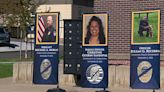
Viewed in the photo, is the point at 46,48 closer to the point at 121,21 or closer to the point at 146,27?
the point at 146,27

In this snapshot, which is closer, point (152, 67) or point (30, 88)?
point (152, 67)

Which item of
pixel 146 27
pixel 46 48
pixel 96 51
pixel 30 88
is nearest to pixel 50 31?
pixel 46 48

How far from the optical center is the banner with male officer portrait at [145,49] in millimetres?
11375

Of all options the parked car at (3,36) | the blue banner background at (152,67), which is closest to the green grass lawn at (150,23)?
the blue banner background at (152,67)

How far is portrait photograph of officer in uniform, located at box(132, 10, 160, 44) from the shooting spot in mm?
11344

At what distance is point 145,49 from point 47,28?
9.38 feet

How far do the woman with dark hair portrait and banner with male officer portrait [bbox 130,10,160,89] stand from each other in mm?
968

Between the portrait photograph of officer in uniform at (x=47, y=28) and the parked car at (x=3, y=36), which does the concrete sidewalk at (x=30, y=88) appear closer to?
the portrait photograph of officer in uniform at (x=47, y=28)

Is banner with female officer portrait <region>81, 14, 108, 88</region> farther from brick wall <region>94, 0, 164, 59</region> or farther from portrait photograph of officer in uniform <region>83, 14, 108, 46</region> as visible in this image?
brick wall <region>94, 0, 164, 59</region>

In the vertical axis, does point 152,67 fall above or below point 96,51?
below

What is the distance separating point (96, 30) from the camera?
1244 centimetres

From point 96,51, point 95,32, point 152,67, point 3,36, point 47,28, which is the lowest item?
point 152,67

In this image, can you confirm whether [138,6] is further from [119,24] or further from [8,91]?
[8,91]

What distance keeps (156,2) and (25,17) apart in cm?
1498
